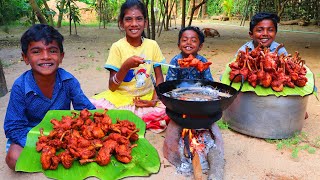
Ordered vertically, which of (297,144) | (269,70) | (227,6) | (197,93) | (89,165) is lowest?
(297,144)

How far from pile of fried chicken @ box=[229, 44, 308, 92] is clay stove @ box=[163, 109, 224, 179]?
2.84ft

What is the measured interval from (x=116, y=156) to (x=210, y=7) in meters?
25.5

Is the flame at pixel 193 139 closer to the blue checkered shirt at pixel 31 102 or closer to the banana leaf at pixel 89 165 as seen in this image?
the banana leaf at pixel 89 165

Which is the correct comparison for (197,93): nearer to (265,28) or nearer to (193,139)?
(193,139)

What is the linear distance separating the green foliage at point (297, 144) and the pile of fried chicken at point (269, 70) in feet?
2.05

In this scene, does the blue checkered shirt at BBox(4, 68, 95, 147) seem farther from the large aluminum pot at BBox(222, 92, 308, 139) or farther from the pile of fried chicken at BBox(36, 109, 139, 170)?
the large aluminum pot at BBox(222, 92, 308, 139)

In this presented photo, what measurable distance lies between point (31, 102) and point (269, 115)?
2525 millimetres

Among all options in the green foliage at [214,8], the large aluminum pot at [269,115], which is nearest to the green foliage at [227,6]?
the green foliage at [214,8]

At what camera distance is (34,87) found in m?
2.79

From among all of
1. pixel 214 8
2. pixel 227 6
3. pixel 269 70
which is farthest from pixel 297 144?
pixel 214 8

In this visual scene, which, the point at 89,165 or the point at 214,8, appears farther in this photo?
the point at 214,8

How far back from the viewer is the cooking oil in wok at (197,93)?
2648 mm

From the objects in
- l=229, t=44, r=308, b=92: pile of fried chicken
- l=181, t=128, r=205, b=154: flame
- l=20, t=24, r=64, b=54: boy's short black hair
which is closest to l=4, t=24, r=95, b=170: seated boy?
l=20, t=24, r=64, b=54: boy's short black hair

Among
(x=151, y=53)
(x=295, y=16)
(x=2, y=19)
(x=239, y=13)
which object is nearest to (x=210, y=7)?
(x=239, y=13)
